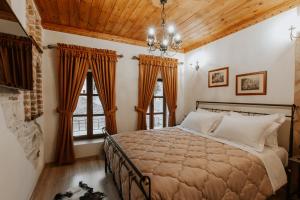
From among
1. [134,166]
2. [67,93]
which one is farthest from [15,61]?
[67,93]

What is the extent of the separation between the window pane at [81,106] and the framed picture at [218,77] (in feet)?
8.75

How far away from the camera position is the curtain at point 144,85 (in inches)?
141

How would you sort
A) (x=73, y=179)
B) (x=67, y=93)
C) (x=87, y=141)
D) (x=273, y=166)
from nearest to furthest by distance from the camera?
(x=273, y=166) → (x=73, y=179) → (x=67, y=93) → (x=87, y=141)

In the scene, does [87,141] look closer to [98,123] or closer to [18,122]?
[98,123]

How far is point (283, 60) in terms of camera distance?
2225 mm

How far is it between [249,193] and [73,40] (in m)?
3.50

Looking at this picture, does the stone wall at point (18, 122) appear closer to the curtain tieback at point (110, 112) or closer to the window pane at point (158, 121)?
the curtain tieback at point (110, 112)

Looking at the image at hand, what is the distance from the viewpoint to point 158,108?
404cm

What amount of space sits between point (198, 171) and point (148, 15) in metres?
2.28

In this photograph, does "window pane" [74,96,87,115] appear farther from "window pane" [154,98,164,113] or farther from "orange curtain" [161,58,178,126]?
"orange curtain" [161,58,178,126]

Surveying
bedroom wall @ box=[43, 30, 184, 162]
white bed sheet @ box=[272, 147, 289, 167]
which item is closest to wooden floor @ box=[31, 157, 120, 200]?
bedroom wall @ box=[43, 30, 184, 162]

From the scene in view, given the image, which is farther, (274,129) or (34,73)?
(34,73)

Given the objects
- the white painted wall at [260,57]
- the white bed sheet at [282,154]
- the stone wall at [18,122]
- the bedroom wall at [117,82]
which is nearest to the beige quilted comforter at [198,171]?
the white bed sheet at [282,154]

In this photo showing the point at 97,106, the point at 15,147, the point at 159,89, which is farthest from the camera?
the point at 159,89
